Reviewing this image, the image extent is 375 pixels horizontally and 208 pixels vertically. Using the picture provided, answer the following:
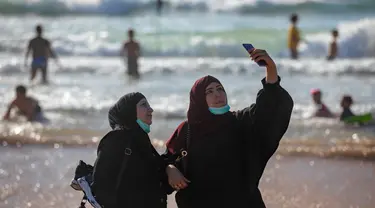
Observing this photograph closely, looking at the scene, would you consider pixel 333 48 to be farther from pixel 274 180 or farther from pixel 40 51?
pixel 274 180

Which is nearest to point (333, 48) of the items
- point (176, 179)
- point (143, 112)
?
point (143, 112)

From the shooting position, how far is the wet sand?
5527 millimetres

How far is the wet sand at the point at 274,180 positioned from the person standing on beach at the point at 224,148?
2.07 meters

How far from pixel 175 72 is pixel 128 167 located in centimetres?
1435

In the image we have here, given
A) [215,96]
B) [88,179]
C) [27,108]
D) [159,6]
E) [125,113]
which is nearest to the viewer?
[215,96]

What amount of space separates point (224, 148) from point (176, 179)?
0.29 metres

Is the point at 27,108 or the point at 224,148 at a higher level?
the point at 224,148

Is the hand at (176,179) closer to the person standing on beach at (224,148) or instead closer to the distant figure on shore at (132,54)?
the person standing on beach at (224,148)

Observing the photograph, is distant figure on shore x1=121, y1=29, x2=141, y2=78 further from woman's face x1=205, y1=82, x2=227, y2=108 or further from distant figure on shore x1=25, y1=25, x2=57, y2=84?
woman's face x1=205, y1=82, x2=227, y2=108

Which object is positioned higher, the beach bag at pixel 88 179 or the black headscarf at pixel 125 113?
the black headscarf at pixel 125 113

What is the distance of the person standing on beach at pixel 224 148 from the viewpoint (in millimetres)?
3248

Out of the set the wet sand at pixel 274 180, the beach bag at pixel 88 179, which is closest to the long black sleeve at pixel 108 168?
the beach bag at pixel 88 179

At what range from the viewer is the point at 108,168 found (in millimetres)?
3373

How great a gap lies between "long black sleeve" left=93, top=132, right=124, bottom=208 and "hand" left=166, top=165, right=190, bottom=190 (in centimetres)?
26
